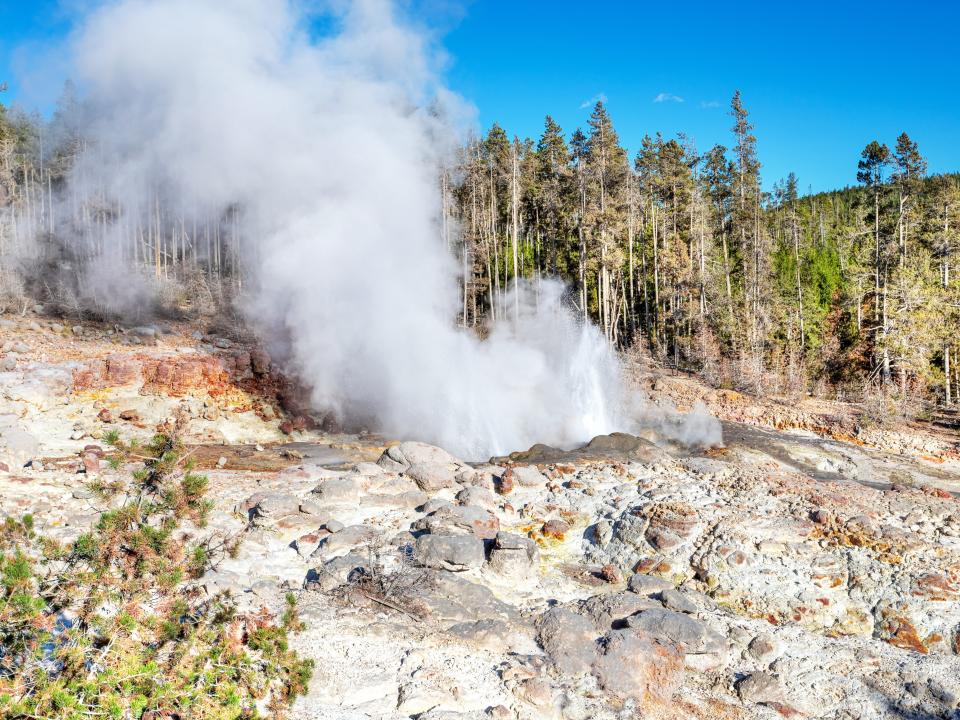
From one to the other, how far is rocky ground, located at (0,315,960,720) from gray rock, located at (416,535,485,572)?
0.03 metres

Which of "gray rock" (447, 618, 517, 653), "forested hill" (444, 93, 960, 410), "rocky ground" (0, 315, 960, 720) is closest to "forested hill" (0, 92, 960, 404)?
"forested hill" (444, 93, 960, 410)

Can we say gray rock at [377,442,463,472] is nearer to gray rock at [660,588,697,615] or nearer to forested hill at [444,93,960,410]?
gray rock at [660,588,697,615]

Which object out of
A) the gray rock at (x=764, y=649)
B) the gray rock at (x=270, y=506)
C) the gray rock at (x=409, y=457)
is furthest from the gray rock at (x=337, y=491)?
the gray rock at (x=764, y=649)

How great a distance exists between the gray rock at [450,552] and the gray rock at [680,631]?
179 centimetres

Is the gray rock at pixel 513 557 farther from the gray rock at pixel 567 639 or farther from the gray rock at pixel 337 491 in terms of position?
the gray rock at pixel 337 491

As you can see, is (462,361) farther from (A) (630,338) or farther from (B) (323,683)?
(A) (630,338)

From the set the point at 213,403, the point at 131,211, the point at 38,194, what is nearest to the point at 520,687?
the point at 213,403

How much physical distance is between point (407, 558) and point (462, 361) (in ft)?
25.0

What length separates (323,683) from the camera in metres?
4.74

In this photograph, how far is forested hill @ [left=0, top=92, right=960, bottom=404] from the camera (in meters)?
21.6

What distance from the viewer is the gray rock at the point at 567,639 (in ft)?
17.0

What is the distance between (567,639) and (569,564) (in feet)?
6.03

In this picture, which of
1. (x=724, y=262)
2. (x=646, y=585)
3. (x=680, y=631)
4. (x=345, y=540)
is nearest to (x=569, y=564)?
(x=646, y=585)

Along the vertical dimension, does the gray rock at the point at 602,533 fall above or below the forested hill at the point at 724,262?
below
